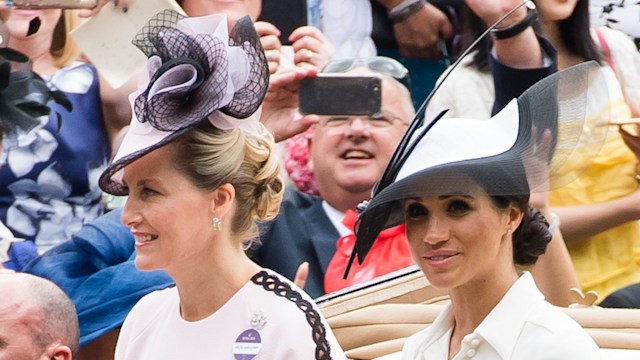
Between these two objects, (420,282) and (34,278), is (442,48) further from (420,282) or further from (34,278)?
(34,278)

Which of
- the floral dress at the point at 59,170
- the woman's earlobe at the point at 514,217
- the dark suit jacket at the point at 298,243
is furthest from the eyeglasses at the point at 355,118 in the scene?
the woman's earlobe at the point at 514,217

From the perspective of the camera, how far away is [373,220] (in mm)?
2893

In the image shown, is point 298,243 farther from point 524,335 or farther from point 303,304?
point 524,335

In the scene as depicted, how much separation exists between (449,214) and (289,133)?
79.3 inches

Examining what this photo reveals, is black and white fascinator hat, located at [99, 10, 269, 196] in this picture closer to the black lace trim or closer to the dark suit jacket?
the black lace trim

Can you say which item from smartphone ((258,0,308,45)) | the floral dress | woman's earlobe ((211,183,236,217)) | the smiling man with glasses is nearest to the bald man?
woman's earlobe ((211,183,236,217))

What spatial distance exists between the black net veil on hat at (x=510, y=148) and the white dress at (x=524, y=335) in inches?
8.2

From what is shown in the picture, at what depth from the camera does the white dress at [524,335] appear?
2600 mm

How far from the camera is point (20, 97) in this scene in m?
4.88

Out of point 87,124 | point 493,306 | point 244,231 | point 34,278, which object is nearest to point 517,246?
point 493,306

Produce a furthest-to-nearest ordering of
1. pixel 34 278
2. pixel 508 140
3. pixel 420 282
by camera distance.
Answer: pixel 420 282 < pixel 34 278 < pixel 508 140

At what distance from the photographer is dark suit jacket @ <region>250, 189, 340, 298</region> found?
4.43 meters

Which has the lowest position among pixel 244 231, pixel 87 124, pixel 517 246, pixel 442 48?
pixel 87 124

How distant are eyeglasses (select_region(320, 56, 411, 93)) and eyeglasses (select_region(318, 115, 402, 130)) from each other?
0.14 metres
